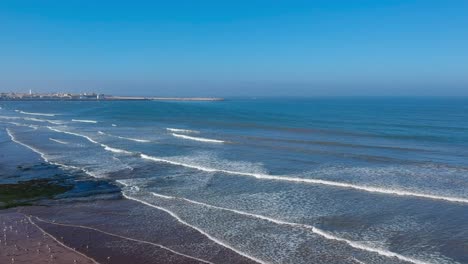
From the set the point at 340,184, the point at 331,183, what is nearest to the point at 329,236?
the point at 340,184

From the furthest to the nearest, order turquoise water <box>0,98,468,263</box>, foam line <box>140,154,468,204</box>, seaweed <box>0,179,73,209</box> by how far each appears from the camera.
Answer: seaweed <box>0,179,73,209</box>, foam line <box>140,154,468,204</box>, turquoise water <box>0,98,468,263</box>

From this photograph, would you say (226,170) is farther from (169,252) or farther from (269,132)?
(269,132)

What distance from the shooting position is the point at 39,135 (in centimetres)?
4378

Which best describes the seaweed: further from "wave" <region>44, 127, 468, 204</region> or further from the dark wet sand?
"wave" <region>44, 127, 468, 204</region>

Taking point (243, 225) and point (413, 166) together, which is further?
point (413, 166)

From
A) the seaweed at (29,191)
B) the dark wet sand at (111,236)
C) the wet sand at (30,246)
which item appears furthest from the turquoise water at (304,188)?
the wet sand at (30,246)

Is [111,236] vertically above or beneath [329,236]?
beneath

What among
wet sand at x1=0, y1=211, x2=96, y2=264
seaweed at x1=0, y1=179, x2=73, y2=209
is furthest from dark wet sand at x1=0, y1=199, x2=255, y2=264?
seaweed at x1=0, y1=179, x2=73, y2=209

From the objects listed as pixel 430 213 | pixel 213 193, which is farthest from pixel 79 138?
pixel 430 213

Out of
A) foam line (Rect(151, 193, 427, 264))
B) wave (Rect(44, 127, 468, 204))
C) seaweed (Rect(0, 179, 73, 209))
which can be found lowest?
seaweed (Rect(0, 179, 73, 209))

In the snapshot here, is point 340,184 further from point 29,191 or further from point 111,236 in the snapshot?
point 29,191

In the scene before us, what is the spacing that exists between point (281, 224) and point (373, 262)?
397 centimetres

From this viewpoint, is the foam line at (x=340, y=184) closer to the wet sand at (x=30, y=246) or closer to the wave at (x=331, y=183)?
the wave at (x=331, y=183)

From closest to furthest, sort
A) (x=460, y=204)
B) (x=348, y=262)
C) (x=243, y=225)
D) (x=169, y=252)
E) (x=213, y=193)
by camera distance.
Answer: (x=348, y=262)
(x=169, y=252)
(x=243, y=225)
(x=460, y=204)
(x=213, y=193)
